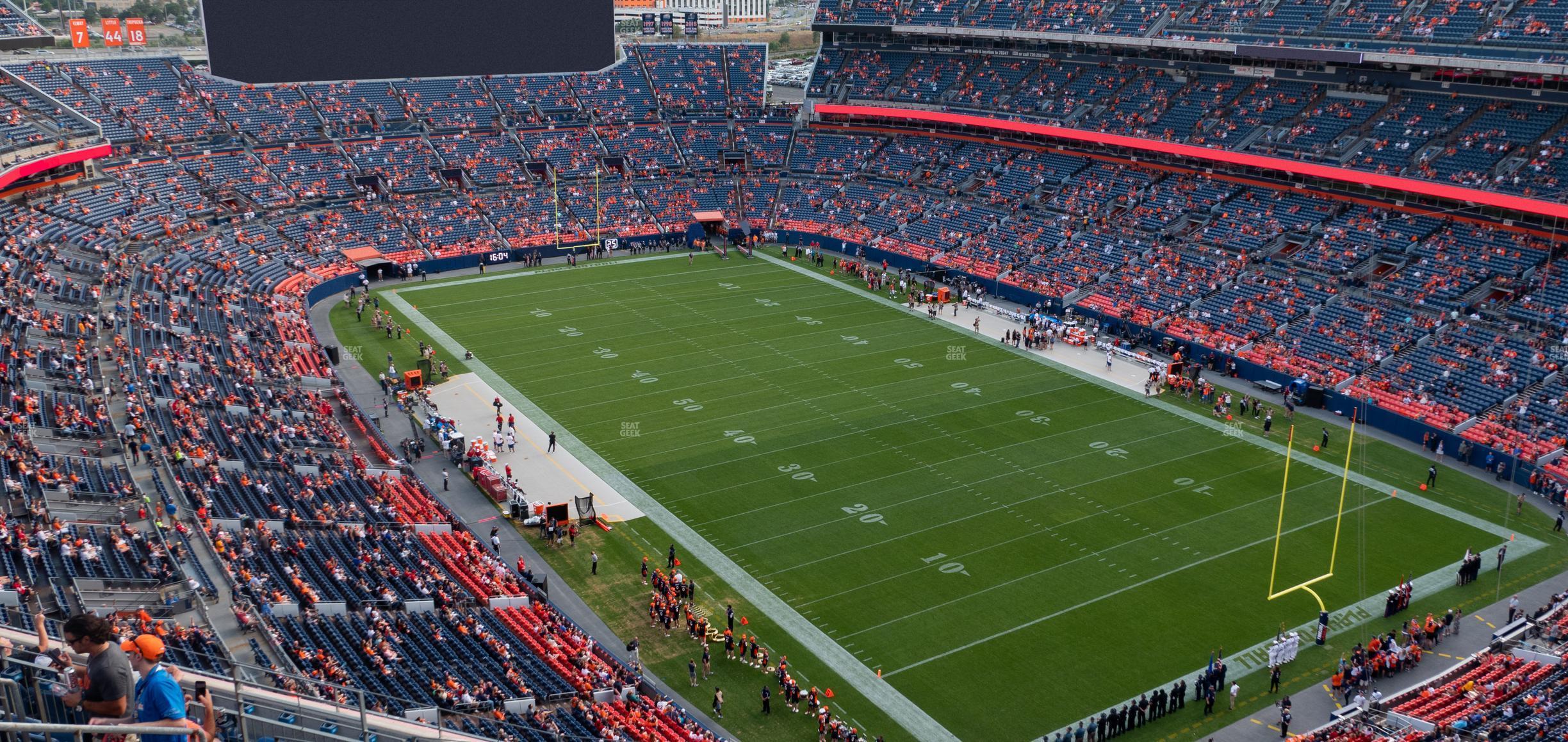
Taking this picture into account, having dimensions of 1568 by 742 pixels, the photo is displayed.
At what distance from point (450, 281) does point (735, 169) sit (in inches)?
792

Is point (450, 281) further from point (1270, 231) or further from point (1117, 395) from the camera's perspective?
point (1270, 231)

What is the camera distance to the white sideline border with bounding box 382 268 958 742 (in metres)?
23.6

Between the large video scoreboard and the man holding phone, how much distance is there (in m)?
58.5

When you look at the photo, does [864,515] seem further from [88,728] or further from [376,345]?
[88,728]

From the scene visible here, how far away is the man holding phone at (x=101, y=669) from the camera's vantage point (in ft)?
27.1

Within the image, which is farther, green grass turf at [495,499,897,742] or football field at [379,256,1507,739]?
football field at [379,256,1507,739]

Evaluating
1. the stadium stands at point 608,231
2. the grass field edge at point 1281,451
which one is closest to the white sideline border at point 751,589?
the stadium stands at point 608,231

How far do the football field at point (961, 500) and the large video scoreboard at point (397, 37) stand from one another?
20.2m

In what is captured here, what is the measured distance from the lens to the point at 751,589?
1117 inches

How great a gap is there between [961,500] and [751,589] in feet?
24.7

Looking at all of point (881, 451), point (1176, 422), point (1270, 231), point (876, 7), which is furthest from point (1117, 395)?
point (876, 7)

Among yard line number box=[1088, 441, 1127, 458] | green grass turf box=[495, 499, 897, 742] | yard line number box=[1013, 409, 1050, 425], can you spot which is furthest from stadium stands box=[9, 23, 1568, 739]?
yard line number box=[1013, 409, 1050, 425]

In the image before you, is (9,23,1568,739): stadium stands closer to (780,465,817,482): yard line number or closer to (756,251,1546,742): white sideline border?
(756,251,1546,742): white sideline border

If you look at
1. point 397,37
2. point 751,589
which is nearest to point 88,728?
point 751,589
